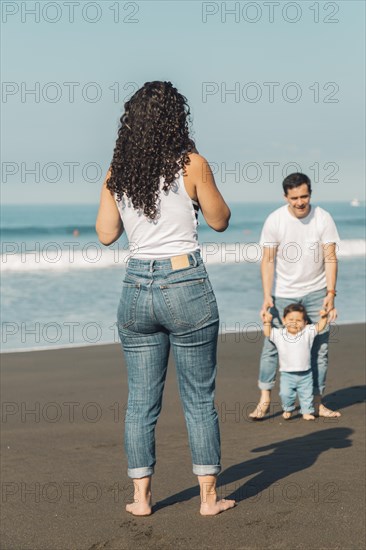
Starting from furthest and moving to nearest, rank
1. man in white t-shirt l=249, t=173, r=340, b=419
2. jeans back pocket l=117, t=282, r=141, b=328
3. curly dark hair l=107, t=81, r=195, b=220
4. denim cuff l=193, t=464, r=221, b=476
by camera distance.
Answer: man in white t-shirt l=249, t=173, r=340, b=419 < denim cuff l=193, t=464, r=221, b=476 < jeans back pocket l=117, t=282, r=141, b=328 < curly dark hair l=107, t=81, r=195, b=220

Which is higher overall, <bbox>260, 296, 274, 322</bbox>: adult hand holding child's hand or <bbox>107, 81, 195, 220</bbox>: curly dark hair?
<bbox>107, 81, 195, 220</bbox>: curly dark hair

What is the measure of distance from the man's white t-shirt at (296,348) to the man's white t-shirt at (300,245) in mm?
283

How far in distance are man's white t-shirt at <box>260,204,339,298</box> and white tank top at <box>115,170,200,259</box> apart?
2.55 meters

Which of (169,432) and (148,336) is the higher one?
(148,336)

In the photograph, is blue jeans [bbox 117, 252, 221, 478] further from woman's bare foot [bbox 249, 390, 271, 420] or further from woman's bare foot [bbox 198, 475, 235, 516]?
woman's bare foot [bbox 249, 390, 271, 420]

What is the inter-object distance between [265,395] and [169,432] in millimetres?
921

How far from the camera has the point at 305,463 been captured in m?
5.34

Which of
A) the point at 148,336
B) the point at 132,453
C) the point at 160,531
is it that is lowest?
the point at 160,531

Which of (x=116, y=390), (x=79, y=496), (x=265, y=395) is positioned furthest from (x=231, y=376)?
(x=79, y=496)

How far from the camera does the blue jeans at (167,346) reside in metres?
4.12

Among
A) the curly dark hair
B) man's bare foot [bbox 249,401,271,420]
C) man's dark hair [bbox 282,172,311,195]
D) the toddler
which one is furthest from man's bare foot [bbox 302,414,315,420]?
the curly dark hair

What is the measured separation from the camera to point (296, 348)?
22.0ft

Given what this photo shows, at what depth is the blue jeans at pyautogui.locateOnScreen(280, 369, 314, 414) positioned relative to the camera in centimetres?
670

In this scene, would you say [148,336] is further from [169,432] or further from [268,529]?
[169,432]
